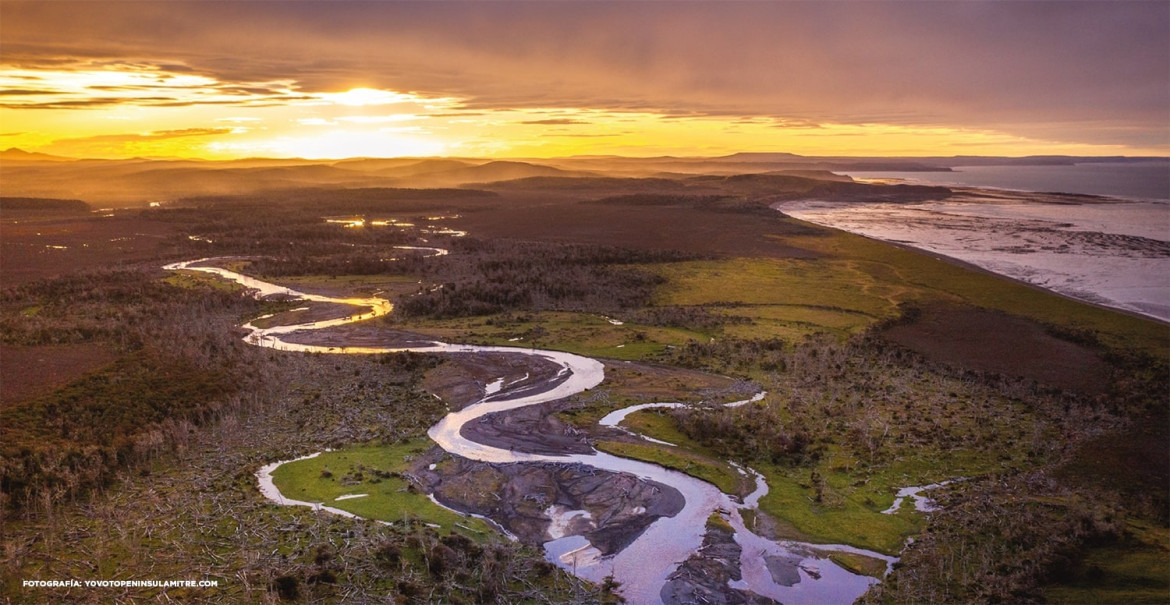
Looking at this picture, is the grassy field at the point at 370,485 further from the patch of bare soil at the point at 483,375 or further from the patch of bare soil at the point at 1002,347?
the patch of bare soil at the point at 1002,347

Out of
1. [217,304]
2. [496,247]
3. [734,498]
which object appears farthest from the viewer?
[496,247]

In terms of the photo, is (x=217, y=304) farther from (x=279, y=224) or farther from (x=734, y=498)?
(x=279, y=224)

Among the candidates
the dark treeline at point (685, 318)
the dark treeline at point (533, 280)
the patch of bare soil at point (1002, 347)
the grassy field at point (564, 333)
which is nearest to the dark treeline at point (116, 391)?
the grassy field at point (564, 333)

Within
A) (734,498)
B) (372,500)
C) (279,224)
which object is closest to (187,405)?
(372,500)

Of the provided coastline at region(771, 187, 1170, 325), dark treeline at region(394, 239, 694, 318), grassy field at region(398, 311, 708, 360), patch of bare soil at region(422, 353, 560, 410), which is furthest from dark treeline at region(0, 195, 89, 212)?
coastline at region(771, 187, 1170, 325)

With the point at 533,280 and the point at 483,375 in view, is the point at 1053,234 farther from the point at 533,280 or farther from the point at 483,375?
the point at 483,375

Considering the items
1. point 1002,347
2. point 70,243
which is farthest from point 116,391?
point 70,243

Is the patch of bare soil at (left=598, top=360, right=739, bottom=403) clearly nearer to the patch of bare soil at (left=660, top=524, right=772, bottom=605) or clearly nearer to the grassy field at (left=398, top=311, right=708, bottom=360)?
the grassy field at (left=398, top=311, right=708, bottom=360)
